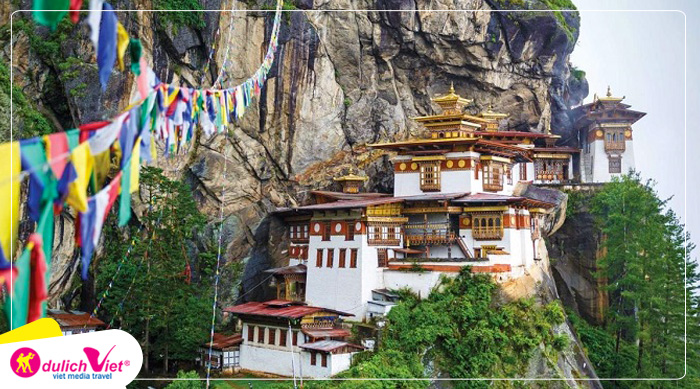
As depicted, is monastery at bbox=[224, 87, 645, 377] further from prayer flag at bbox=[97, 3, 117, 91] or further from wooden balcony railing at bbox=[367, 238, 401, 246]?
prayer flag at bbox=[97, 3, 117, 91]

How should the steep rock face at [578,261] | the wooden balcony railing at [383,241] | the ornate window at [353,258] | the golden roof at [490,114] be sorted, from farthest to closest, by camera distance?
the golden roof at [490,114] → the steep rock face at [578,261] → the wooden balcony railing at [383,241] → the ornate window at [353,258]

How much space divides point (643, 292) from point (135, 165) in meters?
22.8

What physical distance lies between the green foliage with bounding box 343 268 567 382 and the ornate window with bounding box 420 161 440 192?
165 inches

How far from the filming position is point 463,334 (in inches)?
790

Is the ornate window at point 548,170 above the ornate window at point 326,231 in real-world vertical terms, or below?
above

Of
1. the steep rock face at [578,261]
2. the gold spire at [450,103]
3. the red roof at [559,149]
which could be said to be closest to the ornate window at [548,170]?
the red roof at [559,149]

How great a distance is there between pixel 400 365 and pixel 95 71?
11782 millimetres

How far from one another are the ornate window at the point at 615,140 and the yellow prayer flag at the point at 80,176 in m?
31.5

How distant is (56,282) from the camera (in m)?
18.9

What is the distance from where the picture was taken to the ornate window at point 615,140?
108 ft

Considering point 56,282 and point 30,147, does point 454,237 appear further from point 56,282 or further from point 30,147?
point 30,147

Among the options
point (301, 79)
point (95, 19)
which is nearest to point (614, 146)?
point (301, 79)

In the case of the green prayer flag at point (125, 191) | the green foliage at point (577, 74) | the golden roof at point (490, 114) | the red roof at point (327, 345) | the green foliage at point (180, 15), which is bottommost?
the red roof at point (327, 345)

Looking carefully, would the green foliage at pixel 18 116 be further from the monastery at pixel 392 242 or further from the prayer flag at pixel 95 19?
the prayer flag at pixel 95 19
